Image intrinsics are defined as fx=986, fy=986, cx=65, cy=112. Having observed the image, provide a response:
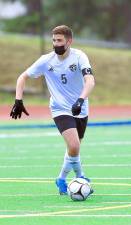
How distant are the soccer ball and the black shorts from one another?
795 millimetres

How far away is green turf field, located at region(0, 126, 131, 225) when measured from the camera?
1116 centimetres

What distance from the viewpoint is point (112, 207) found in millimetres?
11859

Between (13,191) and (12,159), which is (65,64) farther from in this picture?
(12,159)

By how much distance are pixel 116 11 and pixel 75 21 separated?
10.3 feet

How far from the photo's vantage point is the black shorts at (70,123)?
43.7ft

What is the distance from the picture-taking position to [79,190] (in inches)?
506

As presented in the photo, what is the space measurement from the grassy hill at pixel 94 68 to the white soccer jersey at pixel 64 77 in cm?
3290

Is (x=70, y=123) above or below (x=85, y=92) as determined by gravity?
below

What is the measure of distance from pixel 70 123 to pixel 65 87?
0.50 metres

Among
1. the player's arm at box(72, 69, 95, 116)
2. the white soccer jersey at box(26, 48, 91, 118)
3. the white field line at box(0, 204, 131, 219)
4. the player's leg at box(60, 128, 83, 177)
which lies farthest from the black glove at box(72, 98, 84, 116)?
the white field line at box(0, 204, 131, 219)

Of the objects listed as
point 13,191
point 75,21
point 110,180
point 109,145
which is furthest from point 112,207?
point 75,21

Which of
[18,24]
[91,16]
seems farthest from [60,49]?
[91,16]

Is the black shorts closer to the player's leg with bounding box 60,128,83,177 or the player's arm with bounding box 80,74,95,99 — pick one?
the player's leg with bounding box 60,128,83,177

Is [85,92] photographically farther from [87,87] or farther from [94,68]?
[94,68]
